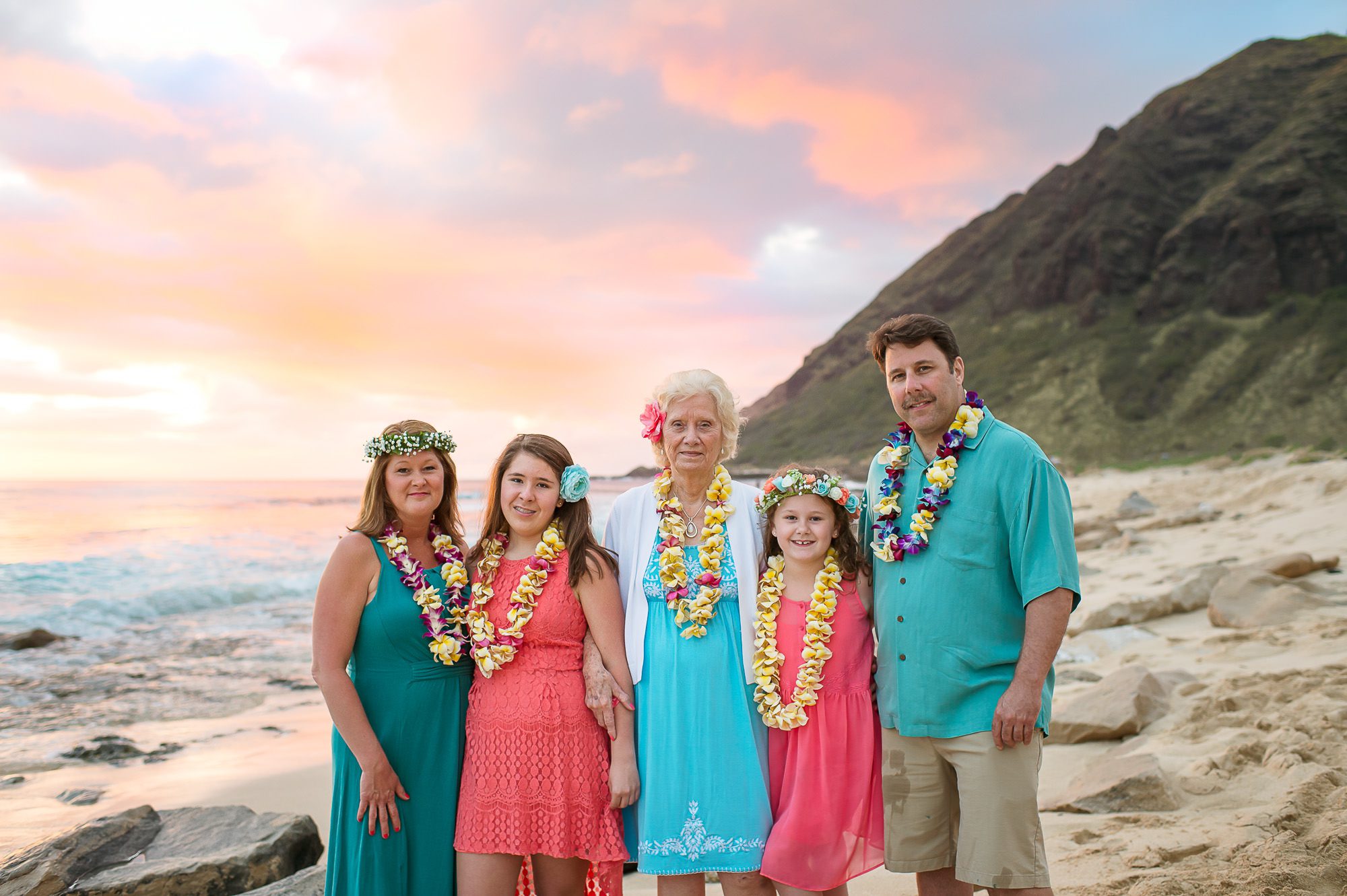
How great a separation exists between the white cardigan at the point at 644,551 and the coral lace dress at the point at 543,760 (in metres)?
0.24

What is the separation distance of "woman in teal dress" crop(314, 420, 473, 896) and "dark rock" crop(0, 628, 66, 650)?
10.7 meters

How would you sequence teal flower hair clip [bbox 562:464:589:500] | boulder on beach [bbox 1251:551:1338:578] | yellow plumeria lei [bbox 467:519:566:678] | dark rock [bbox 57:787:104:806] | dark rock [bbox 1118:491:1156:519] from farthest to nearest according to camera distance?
dark rock [bbox 1118:491:1156:519]
boulder on beach [bbox 1251:551:1338:578]
dark rock [bbox 57:787:104:806]
teal flower hair clip [bbox 562:464:589:500]
yellow plumeria lei [bbox 467:519:566:678]

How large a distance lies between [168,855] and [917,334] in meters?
4.79

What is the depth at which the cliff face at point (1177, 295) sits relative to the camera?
4409cm

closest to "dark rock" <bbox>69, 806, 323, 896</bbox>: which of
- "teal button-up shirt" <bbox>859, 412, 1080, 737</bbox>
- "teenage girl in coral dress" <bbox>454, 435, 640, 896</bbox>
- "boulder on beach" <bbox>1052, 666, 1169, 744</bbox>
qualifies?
"teenage girl in coral dress" <bbox>454, 435, 640, 896</bbox>

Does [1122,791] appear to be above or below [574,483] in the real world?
below

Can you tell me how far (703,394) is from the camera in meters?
3.72

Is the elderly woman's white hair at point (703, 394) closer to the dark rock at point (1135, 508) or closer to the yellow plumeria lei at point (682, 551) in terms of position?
the yellow plumeria lei at point (682, 551)

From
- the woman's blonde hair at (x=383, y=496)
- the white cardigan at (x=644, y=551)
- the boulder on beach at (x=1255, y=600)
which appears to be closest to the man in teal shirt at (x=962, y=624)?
the white cardigan at (x=644, y=551)

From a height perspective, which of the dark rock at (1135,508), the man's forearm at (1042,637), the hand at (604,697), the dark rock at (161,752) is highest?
the man's forearm at (1042,637)

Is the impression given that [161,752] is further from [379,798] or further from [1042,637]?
[1042,637]

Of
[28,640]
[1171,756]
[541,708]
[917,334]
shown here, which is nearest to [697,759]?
[541,708]

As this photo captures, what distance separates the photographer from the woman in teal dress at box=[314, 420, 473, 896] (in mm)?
3326

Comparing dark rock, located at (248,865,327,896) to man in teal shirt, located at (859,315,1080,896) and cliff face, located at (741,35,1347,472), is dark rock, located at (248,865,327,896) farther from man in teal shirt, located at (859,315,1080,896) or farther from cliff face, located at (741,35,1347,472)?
cliff face, located at (741,35,1347,472)
